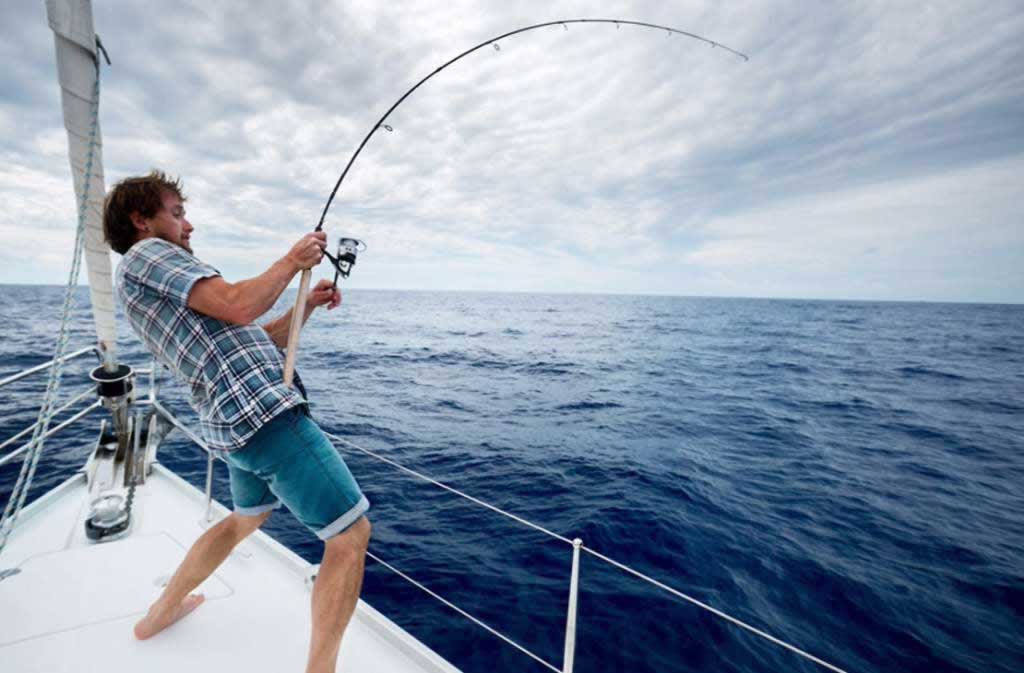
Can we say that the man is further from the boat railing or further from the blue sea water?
the blue sea water

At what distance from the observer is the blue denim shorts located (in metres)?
1.48

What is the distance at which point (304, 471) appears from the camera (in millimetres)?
1494

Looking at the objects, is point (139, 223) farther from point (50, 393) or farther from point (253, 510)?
point (253, 510)

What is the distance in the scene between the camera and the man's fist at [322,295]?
2025mm

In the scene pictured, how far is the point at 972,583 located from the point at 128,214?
7.67 m

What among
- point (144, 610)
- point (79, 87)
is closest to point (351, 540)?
point (144, 610)

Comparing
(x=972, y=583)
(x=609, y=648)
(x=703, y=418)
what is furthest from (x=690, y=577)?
(x=703, y=418)

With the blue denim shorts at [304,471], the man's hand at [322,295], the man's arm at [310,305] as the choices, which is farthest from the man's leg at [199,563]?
the man's hand at [322,295]

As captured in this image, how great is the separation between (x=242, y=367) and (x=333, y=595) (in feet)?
2.72

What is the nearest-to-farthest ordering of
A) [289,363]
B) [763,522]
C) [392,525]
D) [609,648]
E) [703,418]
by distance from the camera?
[289,363], [609,648], [392,525], [763,522], [703,418]

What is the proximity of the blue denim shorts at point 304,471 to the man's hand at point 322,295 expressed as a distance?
0.65 meters

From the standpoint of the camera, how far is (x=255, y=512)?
1.86 m

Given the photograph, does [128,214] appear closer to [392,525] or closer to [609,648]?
[609,648]

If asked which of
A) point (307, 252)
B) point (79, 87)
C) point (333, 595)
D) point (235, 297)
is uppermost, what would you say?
point (79, 87)
